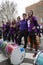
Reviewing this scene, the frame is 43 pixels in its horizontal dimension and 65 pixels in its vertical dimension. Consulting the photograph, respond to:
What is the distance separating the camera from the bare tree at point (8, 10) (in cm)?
3534

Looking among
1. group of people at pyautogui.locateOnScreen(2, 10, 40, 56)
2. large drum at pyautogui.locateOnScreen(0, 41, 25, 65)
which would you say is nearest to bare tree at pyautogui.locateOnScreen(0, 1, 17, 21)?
group of people at pyautogui.locateOnScreen(2, 10, 40, 56)

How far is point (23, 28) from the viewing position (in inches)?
285

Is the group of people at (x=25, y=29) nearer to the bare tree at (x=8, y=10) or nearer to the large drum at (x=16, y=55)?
the large drum at (x=16, y=55)

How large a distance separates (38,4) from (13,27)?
44370 millimetres

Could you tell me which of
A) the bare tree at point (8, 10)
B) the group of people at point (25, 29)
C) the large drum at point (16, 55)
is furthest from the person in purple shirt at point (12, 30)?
the bare tree at point (8, 10)

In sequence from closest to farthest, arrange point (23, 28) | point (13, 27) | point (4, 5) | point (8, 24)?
point (23, 28) → point (13, 27) → point (8, 24) → point (4, 5)

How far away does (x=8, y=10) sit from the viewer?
35.9 meters

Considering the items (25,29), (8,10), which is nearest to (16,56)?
(25,29)

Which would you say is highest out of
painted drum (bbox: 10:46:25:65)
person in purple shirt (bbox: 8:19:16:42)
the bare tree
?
the bare tree

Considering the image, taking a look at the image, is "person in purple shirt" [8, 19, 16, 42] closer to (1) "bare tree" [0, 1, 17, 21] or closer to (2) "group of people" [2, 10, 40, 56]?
(2) "group of people" [2, 10, 40, 56]

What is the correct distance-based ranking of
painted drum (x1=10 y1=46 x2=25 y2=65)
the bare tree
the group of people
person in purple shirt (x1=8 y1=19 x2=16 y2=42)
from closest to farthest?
1. painted drum (x1=10 y1=46 x2=25 y2=65)
2. the group of people
3. person in purple shirt (x1=8 y1=19 x2=16 y2=42)
4. the bare tree

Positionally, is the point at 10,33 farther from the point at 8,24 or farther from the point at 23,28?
the point at 23,28

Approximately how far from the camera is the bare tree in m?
35.3

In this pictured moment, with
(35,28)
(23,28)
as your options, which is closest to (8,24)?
(23,28)
